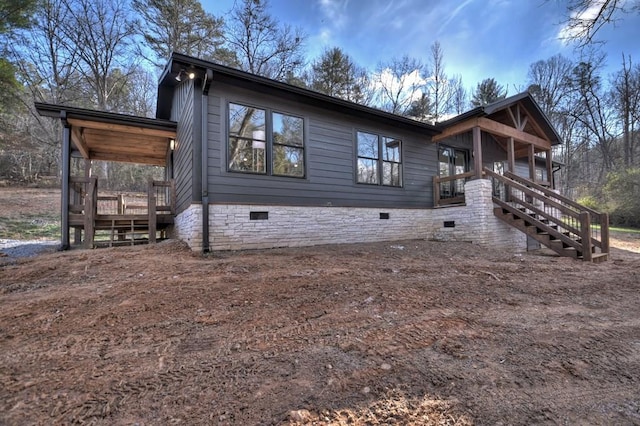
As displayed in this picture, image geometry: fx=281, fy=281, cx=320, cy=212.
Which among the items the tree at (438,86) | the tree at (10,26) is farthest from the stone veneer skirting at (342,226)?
the tree at (438,86)

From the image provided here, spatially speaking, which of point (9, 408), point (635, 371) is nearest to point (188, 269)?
point (9, 408)

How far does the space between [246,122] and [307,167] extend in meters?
1.69

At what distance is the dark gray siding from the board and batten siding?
1.90ft

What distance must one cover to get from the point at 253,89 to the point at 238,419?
20.2 ft

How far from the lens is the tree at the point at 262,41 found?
15.0 meters

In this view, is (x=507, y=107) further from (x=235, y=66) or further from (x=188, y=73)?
(x=235, y=66)

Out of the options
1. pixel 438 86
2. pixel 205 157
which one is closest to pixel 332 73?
pixel 438 86

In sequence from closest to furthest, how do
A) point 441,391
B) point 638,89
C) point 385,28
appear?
1. point 441,391
2. point 385,28
3. point 638,89

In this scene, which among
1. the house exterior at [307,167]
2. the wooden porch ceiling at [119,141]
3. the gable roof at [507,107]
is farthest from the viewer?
the gable roof at [507,107]

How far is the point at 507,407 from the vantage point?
140 centimetres

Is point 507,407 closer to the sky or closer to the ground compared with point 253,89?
closer to the ground

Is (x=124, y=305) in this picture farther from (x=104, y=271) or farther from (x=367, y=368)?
(x=367, y=368)

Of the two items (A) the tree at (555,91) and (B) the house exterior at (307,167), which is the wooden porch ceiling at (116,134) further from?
(A) the tree at (555,91)

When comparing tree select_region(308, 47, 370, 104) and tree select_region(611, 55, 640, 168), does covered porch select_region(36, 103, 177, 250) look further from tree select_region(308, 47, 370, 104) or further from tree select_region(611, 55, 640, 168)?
tree select_region(611, 55, 640, 168)
